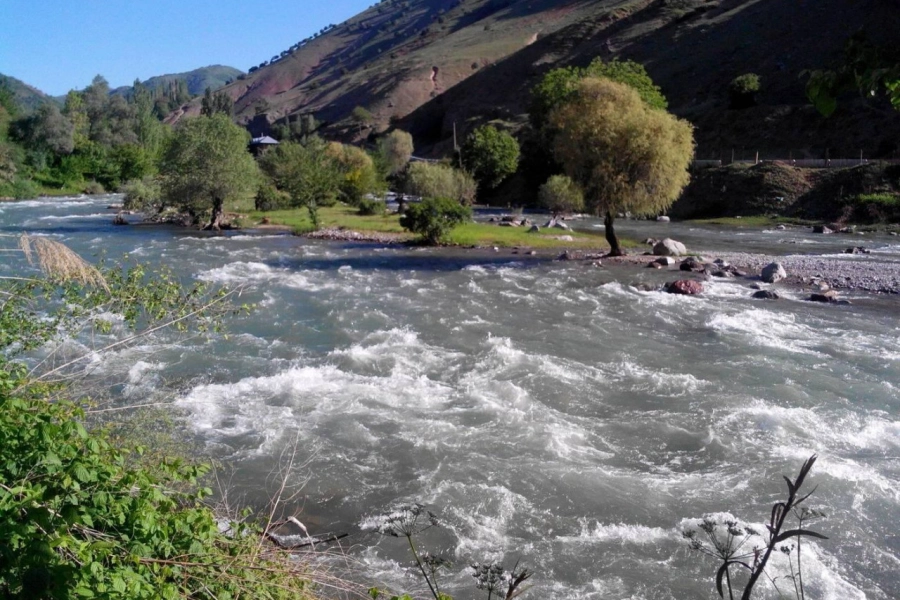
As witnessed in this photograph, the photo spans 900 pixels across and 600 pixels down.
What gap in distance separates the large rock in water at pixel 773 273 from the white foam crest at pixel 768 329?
4.91 m

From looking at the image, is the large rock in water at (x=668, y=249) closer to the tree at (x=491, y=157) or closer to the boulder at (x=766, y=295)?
the boulder at (x=766, y=295)

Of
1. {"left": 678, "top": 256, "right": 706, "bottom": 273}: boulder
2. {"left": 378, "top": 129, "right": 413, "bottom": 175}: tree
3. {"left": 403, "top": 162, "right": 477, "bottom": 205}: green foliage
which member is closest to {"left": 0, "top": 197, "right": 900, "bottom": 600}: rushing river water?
{"left": 678, "top": 256, "right": 706, "bottom": 273}: boulder

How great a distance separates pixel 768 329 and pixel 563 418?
8686mm

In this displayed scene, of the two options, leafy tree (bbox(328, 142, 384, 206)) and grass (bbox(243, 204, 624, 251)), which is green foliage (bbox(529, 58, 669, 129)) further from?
leafy tree (bbox(328, 142, 384, 206))

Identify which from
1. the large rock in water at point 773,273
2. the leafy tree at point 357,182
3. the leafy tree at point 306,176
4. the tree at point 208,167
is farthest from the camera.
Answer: the leafy tree at point 357,182

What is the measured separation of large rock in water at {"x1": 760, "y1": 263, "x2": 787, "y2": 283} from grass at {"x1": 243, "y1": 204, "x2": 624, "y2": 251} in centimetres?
901

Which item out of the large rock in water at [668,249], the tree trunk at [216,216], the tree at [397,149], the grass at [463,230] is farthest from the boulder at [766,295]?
the tree at [397,149]

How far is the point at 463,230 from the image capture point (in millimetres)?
37875

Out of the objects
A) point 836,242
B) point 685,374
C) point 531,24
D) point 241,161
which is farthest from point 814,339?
point 531,24

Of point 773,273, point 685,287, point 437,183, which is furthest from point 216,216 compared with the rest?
point 773,273

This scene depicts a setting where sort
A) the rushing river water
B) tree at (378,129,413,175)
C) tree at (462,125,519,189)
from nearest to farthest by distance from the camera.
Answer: the rushing river water
tree at (462,125,519,189)
tree at (378,129,413,175)

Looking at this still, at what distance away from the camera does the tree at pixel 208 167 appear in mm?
43375

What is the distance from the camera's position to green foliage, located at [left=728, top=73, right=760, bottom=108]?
58.8 m

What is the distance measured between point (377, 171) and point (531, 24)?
117 m
